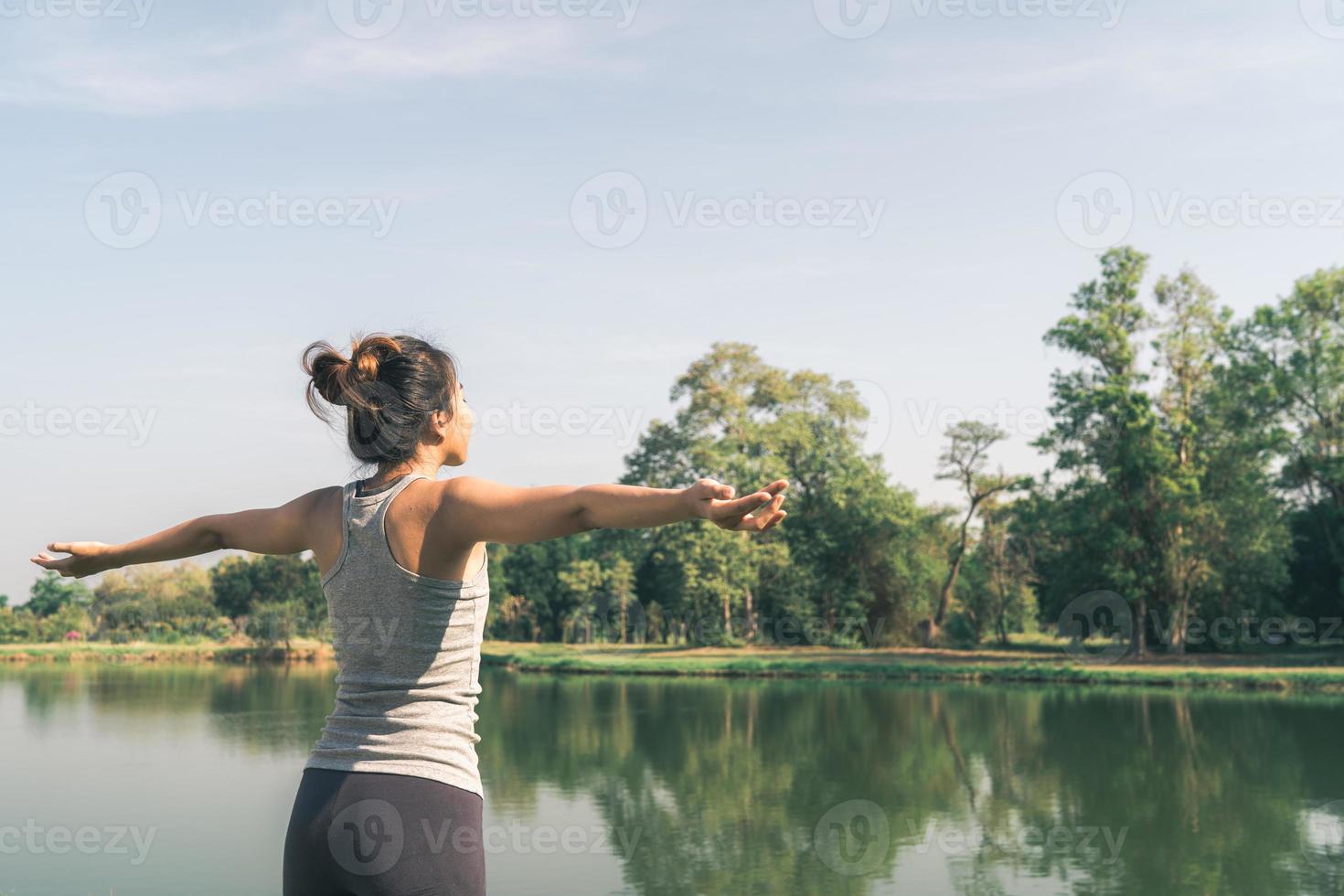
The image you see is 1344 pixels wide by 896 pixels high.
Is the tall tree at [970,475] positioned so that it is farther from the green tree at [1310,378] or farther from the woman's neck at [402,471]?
the woman's neck at [402,471]

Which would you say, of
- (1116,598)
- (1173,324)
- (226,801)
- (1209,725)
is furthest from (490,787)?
(1173,324)

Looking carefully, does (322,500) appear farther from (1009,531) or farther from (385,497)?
(1009,531)

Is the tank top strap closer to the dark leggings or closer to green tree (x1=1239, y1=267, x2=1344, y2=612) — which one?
the dark leggings

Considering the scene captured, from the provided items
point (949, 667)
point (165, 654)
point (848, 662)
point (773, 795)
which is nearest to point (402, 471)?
point (773, 795)

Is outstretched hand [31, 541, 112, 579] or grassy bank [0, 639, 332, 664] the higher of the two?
outstretched hand [31, 541, 112, 579]

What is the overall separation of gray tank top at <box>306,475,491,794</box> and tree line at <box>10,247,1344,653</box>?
92.7 ft

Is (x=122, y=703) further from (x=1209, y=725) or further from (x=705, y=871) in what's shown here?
(x=1209, y=725)

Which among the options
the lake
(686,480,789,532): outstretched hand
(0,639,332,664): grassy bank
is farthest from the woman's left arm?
(0,639,332,664): grassy bank

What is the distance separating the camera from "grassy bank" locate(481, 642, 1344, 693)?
27.4 m

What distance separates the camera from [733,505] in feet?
5.11

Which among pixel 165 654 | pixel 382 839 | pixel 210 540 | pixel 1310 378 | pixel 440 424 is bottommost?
pixel 165 654

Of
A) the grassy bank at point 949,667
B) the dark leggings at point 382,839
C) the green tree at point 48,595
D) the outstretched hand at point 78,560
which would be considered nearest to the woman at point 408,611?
the dark leggings at point 382,839

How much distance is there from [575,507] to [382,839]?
55 cm

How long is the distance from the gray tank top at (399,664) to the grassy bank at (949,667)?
2860 cm
